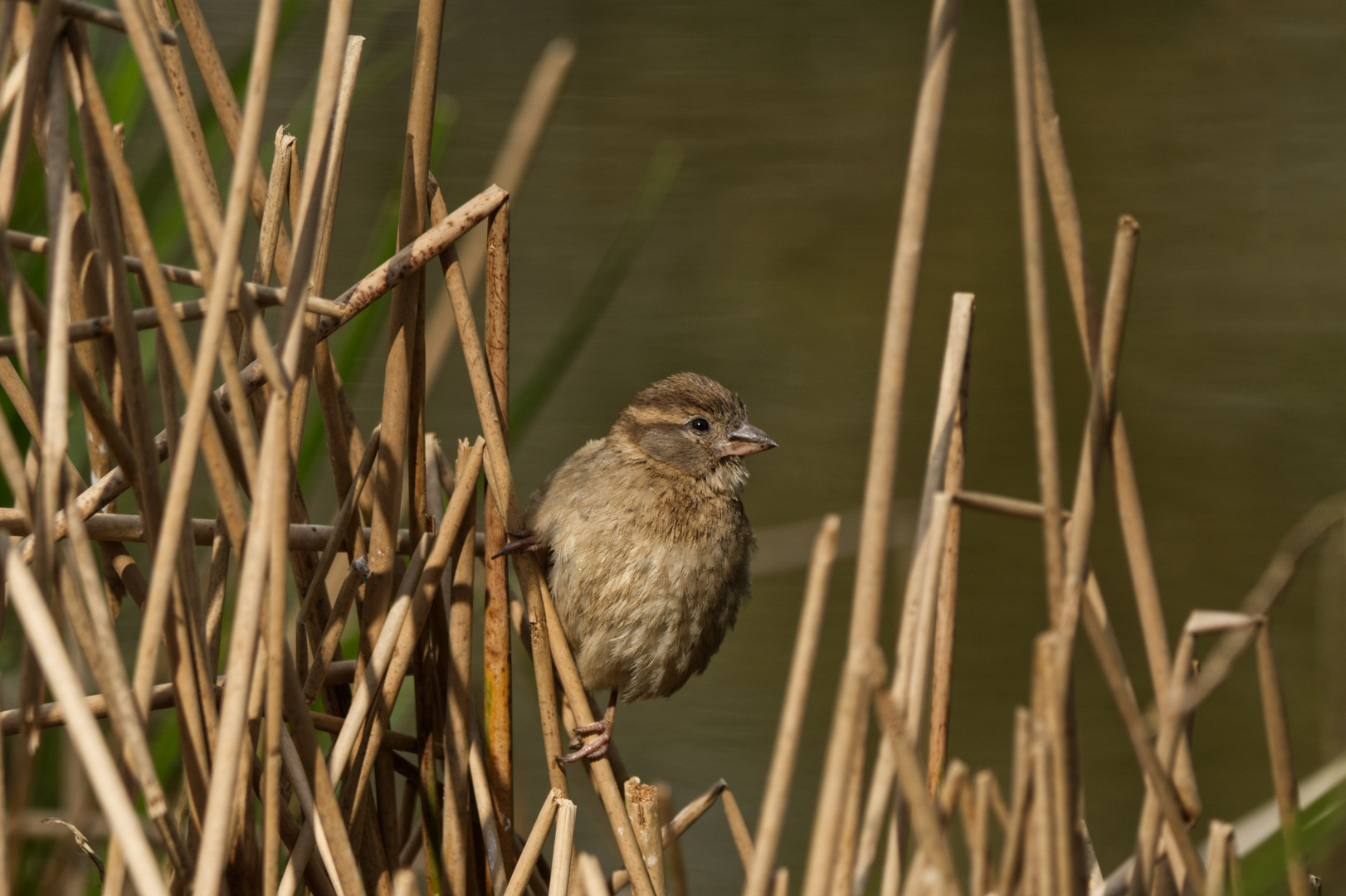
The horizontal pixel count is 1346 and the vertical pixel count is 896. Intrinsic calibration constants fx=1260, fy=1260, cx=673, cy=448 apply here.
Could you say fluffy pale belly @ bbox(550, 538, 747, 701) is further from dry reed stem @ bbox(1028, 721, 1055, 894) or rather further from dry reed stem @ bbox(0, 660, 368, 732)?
dry reed stem @ bbox(1028, 721, 1055, 894)

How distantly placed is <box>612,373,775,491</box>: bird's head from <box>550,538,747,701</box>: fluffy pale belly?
0.49 ft

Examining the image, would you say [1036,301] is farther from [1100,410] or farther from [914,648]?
[914,648]

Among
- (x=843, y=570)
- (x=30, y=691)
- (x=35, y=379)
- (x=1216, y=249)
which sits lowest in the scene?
(x=843, y=570)

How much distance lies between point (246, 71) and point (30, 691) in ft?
2.98

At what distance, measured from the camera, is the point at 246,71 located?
1.57m

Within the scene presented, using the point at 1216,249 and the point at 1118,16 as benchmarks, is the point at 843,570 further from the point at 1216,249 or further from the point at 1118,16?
the point at 1118,16

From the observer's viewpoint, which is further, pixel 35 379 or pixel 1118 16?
pixel 1118 16

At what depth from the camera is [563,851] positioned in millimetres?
1118

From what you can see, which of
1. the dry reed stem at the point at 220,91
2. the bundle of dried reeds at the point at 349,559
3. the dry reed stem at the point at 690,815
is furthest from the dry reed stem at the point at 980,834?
the dry reed stem at the point at 220,91

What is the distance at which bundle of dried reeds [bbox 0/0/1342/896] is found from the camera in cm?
83

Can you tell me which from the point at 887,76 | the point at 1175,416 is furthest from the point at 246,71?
the point at 1175,416

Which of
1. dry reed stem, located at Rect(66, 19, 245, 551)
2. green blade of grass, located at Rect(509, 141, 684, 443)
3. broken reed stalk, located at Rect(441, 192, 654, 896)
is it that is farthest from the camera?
green blade of grass, located at Rect(509, 141, 684, 443)

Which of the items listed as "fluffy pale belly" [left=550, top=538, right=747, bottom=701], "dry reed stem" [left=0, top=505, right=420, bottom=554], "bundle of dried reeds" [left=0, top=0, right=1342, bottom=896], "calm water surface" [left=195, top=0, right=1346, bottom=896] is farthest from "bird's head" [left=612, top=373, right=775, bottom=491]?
"calm water surface" [left=195, top=0, right=1346, bottom=896]

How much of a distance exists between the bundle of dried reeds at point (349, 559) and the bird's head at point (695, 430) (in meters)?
0.53
